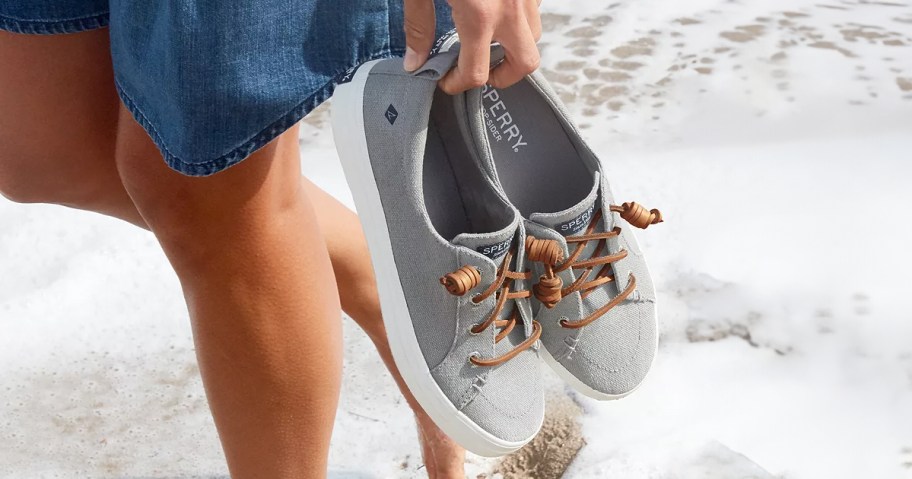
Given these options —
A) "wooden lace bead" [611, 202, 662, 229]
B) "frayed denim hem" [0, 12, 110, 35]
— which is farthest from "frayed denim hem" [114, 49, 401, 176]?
"wooden lace bead" [611, 202, 662, 229]

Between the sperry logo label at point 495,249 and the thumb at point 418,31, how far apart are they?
0.21 meters

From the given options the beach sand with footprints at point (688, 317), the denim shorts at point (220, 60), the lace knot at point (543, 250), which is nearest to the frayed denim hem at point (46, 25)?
the denim shorts at point (220, 60)

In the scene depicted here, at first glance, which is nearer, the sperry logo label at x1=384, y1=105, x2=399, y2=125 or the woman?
the woman

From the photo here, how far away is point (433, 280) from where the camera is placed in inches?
45.1

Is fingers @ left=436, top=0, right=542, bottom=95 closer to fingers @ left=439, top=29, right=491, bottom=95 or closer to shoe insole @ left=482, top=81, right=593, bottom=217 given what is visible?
fingers @ left=439, top=29, right=491, bottom=95

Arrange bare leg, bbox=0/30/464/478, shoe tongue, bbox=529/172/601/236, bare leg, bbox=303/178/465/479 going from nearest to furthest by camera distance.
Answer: bare leg, bbox=0/30/464/478 < shoe tongue, bbox=529/172/601/236 < bare leg, bbox=303/178/465/479

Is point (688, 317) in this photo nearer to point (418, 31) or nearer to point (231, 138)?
point (418, 31)

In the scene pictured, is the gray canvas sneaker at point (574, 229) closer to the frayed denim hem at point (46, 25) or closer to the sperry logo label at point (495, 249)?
the sperry logo label at point (495, 249)

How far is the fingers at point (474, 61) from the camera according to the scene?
0.94 metres

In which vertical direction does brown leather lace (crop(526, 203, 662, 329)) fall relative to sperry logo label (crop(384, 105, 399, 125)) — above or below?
below

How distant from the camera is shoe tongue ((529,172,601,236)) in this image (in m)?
1.17

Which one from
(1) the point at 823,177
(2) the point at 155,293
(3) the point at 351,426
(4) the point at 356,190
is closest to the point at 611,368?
(4) the point at 356,190

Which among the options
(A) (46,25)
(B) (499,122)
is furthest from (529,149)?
(A) (46,25)

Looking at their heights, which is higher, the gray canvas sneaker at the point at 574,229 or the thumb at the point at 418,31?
the thumb at the point at 418,31
